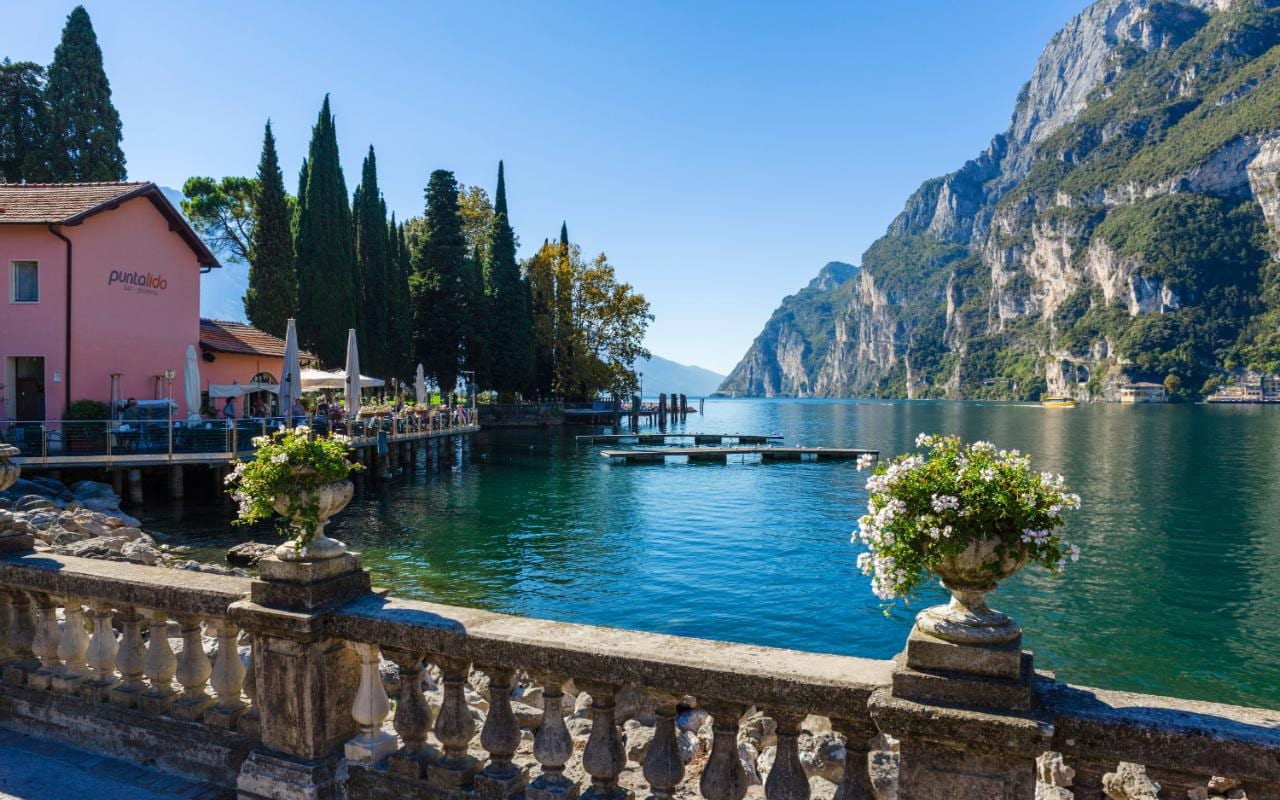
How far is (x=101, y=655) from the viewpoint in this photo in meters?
4.62

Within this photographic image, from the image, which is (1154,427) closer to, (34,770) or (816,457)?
(816,457)

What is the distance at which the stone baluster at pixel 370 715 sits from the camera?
3764 millimetres

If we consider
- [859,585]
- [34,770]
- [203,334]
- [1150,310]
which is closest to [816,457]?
[859,585]

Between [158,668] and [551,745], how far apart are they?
2.62 meters

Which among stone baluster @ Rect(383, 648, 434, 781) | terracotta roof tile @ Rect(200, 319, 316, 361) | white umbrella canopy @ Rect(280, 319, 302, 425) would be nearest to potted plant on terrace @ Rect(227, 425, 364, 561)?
stone baluster @ Rect(383, 648, 434, 781)

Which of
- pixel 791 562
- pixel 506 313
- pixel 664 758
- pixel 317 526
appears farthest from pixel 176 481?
pixel 506 313

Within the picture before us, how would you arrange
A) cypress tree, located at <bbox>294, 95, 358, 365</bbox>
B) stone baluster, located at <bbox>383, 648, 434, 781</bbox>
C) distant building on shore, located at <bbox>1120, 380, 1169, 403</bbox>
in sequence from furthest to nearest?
1. distant building on shore, located at <bbox>1120, 380, 1169, 403</bbox>
2. cypress tree, located at <bbox>294, 95, 358, 365</bbox>
3. stone baluster, located at <bbox>383, 648, 434, 781</bbox>

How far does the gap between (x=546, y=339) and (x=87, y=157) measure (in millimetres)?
36468

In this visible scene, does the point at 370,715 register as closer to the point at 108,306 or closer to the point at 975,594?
the point at 975,594

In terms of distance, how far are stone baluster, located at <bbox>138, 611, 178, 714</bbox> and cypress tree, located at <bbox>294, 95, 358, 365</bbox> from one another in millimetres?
40079

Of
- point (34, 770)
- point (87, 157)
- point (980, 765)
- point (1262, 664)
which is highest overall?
point (87, 157)

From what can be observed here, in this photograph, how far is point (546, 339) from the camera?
67.9 metres

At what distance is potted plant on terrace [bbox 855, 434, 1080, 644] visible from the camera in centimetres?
264

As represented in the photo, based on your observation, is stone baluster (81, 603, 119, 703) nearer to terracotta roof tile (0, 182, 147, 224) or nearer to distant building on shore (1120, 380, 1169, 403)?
terracotta roof tile (0, 182, 147, 224)
